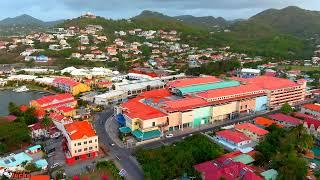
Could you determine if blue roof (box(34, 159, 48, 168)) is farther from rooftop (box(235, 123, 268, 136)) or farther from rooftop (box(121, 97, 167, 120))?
rooftop (box(235, 123, 268, 136))

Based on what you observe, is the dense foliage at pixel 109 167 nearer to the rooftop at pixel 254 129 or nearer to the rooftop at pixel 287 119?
the rooftop at pixel 254 129

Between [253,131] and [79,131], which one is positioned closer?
[79,131]

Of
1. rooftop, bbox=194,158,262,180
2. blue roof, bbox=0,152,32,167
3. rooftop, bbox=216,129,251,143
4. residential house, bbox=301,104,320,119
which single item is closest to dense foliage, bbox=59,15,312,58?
residential house, bbox=301,104,320,119

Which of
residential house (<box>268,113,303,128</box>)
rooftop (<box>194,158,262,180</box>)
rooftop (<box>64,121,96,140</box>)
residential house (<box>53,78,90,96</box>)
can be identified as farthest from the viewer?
residential house (<box>53,78,90,96</box>)

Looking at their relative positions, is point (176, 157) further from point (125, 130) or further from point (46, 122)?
point (46, 122)

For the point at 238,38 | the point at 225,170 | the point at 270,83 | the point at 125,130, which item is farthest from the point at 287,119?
the point at 238,38

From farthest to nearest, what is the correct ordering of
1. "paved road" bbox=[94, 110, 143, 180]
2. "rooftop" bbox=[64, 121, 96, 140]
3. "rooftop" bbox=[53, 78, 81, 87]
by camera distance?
"rooftop" bbox=[53, 78, 81, 87] < "rooftop" bbox=[64, 121, 96, 140] < "paved road" bbox=[94, 110, 143, 180]

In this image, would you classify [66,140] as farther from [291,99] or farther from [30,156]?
[291,99]

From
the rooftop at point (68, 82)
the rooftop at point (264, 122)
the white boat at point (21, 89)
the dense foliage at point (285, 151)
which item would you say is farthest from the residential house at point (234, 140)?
the white boat at point (21, 89)
